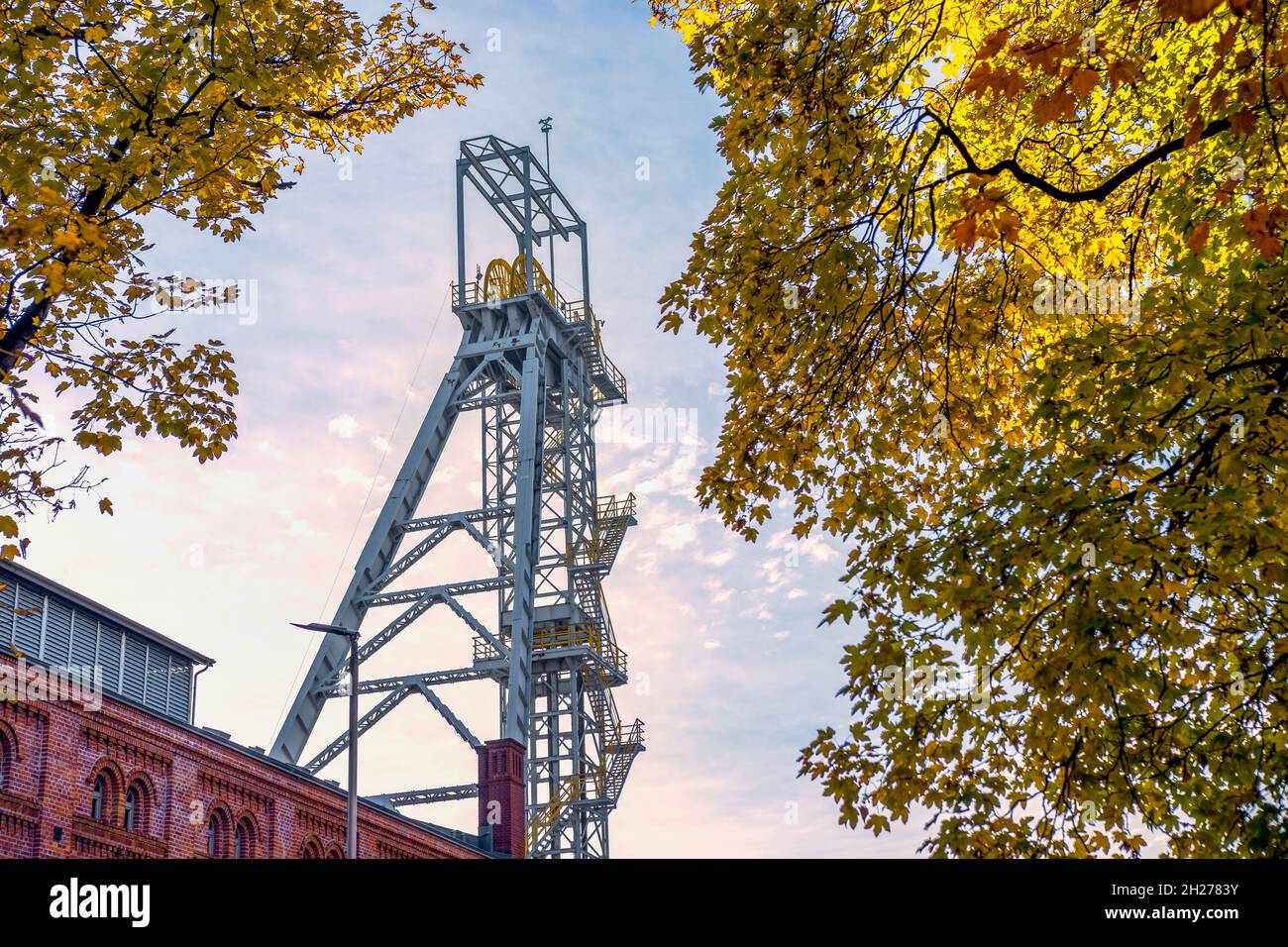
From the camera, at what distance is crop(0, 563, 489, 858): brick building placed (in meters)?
21.8

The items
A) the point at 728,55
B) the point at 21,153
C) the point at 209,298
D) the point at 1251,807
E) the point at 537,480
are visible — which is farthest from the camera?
the point at 537,480

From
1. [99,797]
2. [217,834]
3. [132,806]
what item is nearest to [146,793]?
[132,806]

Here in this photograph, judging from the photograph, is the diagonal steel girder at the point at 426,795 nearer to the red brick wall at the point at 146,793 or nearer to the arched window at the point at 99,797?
the red brick wall at the point at 146,793

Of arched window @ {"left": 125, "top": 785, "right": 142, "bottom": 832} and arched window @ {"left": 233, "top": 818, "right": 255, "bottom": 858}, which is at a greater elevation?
arched window @ {"left": 125, "top": 785, "right": 142, "bottom": 832}

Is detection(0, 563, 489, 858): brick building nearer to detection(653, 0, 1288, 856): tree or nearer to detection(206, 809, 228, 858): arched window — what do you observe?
detection(206, 809, 228, 858): arched window

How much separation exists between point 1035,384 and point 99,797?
66.0ft

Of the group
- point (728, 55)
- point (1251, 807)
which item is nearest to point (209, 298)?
point (728, 55)

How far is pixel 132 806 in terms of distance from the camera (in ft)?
78.3

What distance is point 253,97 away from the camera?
1193 centimetres

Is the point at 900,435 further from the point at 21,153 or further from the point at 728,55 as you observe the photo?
the point at 21,153

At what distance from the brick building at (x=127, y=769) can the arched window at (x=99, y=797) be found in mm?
20

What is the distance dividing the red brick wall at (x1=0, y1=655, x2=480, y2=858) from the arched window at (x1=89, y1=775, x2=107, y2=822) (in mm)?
76

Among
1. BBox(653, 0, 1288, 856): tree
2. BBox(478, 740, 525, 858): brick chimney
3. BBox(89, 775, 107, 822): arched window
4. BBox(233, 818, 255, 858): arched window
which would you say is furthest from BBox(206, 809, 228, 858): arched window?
BBox(653, 0, 1288, 856): tree

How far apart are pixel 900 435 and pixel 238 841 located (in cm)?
2011
